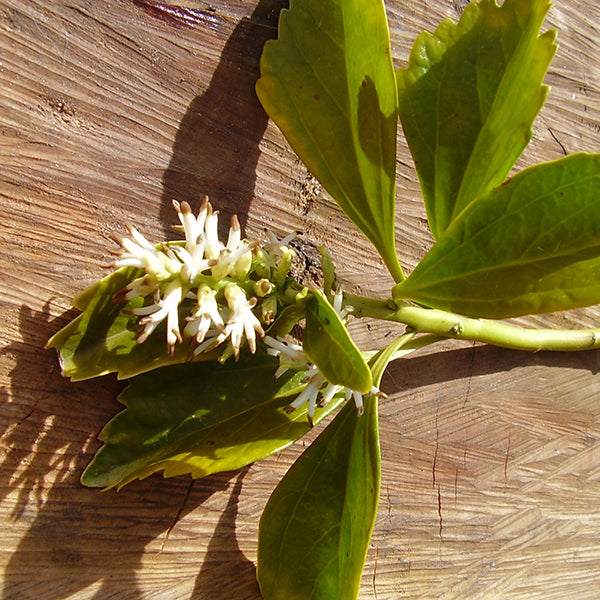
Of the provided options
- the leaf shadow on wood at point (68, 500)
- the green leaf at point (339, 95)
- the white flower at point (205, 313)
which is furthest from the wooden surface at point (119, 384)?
the white flower at point (205, 313)

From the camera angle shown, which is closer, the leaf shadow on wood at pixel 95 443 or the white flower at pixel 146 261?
the white flower at pixel 146 261

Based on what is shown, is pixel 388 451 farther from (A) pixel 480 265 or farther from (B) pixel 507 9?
(B) pixel 507 9

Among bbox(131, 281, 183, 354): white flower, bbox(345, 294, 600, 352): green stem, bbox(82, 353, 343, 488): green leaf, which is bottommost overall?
bbox(82, 353, 343, 488): green leaf

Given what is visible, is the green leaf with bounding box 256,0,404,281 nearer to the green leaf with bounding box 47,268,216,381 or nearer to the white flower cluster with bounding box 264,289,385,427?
the white flower cluster with bounding box 264,289,385,427

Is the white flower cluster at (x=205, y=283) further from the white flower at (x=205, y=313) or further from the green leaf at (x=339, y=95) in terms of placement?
the green leaf at (x=339, y=95)

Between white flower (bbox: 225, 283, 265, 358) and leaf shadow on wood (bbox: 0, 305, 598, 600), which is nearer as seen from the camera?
white flower (bbox: 225, 283, 265, 358)

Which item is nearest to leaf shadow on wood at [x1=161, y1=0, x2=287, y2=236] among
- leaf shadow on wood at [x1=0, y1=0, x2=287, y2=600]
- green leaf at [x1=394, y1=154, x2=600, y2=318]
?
leaf shadow on wood at [x1=0, y1=0, x2=287, y2=600]
